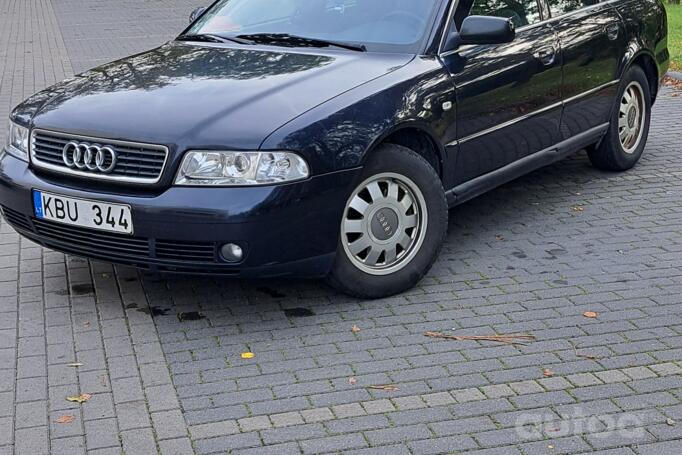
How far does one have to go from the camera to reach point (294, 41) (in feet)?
18.8

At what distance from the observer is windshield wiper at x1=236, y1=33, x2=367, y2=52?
559cm

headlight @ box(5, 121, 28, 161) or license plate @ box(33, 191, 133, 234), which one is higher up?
headlight @ box(5, 121, 28, 161)

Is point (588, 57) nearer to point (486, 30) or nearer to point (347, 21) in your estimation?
point (486, 30)

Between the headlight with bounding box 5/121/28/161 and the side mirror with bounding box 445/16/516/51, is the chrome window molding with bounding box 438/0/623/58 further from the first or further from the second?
the headlight with bounding box 5/121/28/161

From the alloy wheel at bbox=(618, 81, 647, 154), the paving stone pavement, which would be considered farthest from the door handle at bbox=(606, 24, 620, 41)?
the paving stone pavement

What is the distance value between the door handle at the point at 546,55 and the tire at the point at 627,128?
110 cm

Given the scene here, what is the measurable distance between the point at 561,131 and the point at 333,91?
2.15 m

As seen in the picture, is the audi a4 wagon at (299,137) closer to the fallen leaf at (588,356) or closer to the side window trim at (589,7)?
the side window trim at (589,7)

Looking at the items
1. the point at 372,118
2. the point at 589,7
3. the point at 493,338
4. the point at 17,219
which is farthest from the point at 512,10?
the point at 17,219

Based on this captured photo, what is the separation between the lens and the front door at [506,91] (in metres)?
5.59

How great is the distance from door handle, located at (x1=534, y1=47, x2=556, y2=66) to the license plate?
281 cm

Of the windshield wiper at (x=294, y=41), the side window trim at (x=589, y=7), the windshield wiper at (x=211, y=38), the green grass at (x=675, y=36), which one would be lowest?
the green grass at (x=675, y=36)

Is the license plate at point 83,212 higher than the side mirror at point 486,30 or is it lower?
lower

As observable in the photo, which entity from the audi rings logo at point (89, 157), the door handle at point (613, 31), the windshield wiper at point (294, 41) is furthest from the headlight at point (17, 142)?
the door handle at point (613, 31)
